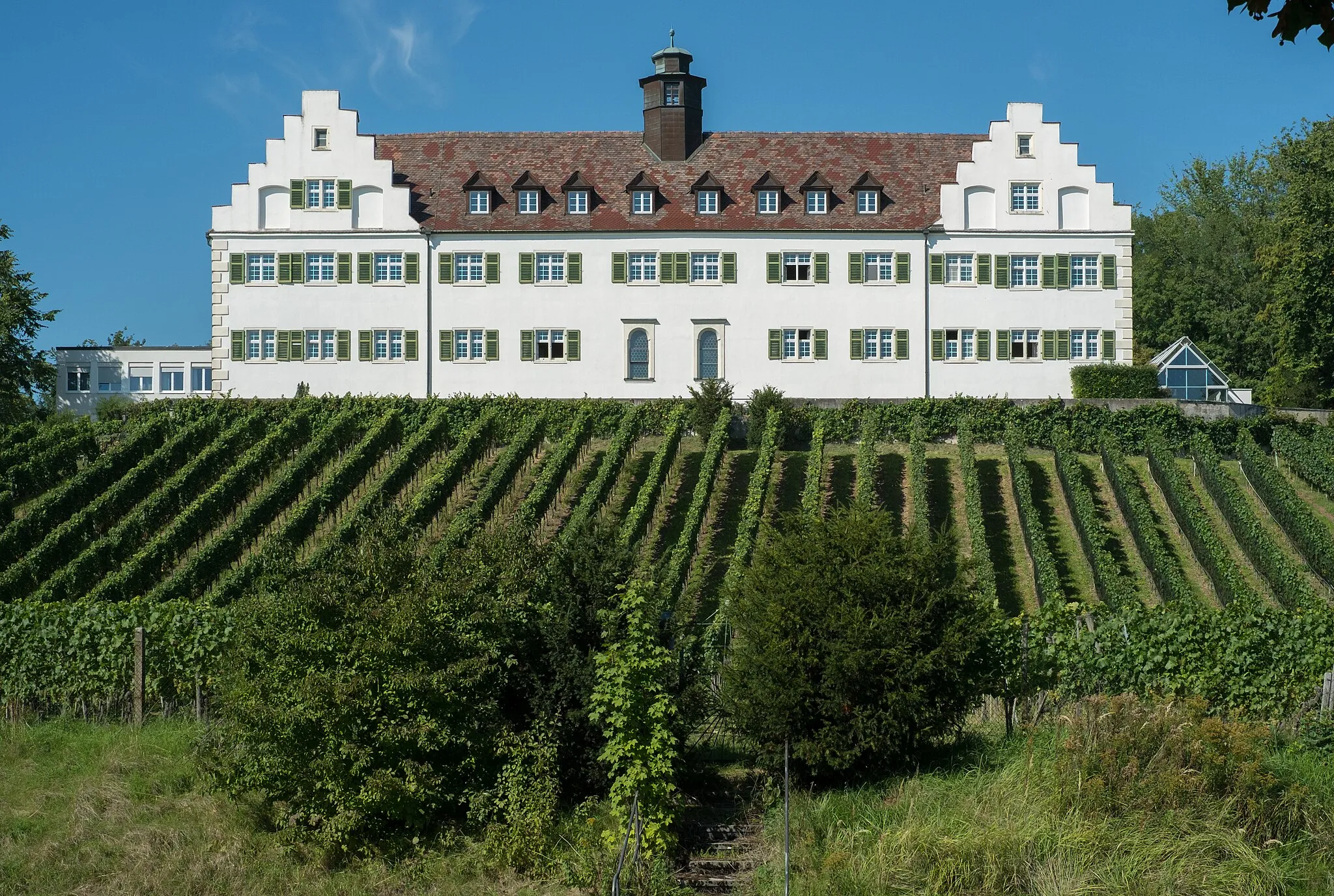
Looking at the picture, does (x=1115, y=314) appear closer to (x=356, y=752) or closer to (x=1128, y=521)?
(x=1128, y=521)

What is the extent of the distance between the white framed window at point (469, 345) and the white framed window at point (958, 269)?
14435 millimetres

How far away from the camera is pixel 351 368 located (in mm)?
49156

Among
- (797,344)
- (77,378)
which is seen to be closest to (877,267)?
(797,344)

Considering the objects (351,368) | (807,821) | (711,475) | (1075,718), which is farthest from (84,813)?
(351,368)

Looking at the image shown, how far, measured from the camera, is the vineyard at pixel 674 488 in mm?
34094

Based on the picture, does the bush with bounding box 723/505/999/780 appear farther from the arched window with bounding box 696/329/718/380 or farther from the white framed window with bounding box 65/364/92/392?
the white framed window with bounding box 65/364/92/392

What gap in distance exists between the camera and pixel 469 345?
49281mm

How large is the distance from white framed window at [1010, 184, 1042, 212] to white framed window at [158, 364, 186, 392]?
3061cm

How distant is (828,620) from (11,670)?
12520 millimetres

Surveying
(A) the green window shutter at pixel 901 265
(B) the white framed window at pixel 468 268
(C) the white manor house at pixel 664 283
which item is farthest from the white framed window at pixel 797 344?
(B) the white framed window at pixel 468 268

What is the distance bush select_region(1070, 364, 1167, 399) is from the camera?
4612 centimetres

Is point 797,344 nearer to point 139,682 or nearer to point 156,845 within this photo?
point 139,682

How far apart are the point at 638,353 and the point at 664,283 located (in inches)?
91.1

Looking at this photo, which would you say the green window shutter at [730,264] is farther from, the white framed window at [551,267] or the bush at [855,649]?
the bush at [855,649]
